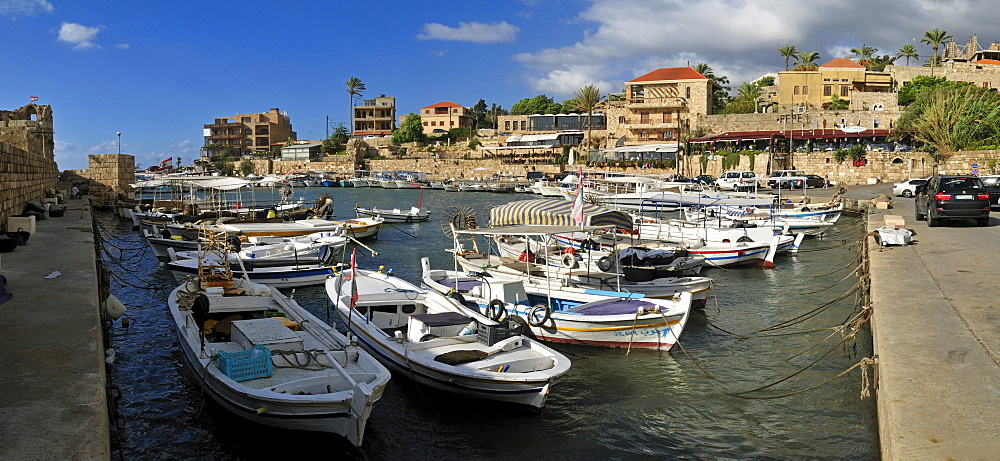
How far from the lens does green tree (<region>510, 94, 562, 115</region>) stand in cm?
12030

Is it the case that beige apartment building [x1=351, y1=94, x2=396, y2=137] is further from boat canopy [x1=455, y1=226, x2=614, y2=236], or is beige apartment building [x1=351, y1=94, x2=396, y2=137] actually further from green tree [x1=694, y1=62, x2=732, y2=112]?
boat canopy [x1=455, y1=226, x2=614, y2=236]

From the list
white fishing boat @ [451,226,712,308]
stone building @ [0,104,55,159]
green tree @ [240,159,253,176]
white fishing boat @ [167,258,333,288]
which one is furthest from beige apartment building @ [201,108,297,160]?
white fishing boat @ [451,226,712,308]

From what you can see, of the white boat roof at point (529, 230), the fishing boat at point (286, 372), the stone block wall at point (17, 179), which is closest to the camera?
the fishing boat at point (286, 372)

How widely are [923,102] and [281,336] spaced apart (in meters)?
68.0

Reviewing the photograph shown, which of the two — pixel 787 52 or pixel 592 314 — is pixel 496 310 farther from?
pixel 787 52

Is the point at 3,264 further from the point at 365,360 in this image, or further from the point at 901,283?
the point at 901,283

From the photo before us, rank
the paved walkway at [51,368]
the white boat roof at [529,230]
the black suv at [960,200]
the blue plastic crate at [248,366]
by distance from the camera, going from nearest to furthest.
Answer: the paved walkway at [51,368], the blue plastic crate at [248,366], the white boat roof at [529,230], the black suv at [960,200]

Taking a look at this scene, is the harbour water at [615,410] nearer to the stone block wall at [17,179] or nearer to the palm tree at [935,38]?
the stone block wall at [17,179]

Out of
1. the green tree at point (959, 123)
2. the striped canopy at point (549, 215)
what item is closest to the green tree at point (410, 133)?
the green tree at point (959, 123)

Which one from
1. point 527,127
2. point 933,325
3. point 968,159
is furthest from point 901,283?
point 527,127

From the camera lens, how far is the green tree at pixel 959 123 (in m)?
51.2

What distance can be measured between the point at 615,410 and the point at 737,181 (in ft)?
157

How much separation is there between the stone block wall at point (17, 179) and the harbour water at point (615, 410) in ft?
24.3

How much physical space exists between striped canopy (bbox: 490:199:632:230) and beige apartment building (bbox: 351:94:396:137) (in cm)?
10802
